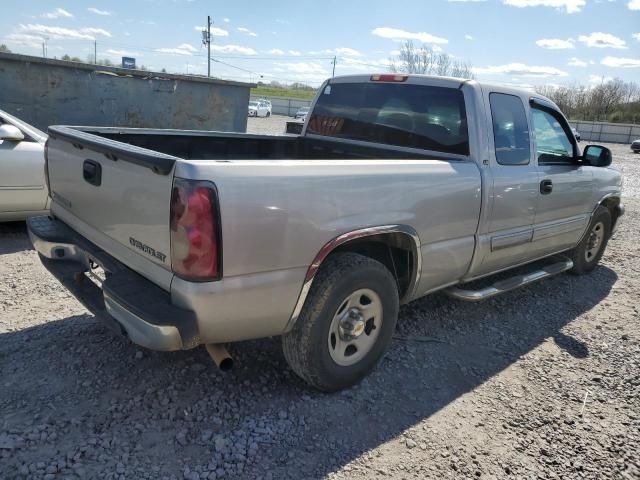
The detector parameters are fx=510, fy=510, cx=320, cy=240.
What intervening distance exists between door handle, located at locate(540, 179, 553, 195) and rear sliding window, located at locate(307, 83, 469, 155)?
3.26 ft

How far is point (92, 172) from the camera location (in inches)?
113

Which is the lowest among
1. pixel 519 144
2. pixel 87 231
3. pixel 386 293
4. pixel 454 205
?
pixel 386 293

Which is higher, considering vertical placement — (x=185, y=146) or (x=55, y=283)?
(x=185, y=146)

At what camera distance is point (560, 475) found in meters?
2.66

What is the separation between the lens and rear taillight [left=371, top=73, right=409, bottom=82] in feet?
13.5

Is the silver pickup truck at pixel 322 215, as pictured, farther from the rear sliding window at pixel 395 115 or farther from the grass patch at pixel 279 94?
the grass patch at pixel 279 94

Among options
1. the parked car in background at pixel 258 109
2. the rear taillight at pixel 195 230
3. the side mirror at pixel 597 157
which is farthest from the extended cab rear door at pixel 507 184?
the parked car in background at pixel 258 109

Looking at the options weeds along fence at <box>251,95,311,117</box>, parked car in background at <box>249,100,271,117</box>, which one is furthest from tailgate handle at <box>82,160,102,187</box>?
weeds along fence at <box>251,95,311,117</box>

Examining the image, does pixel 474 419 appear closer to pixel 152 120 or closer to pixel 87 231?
pixel 87 231

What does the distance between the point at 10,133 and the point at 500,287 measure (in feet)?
16.7

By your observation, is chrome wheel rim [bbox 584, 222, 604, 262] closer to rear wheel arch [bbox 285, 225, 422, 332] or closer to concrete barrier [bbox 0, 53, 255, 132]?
rear wheel arch [bbox 285, 225, 422, 332]

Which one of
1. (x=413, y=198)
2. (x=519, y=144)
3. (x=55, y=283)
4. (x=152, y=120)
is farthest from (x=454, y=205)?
(x=152, y=120)

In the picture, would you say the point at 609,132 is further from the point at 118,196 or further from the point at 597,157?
the point at 118,196

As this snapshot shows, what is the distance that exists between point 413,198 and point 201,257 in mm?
1407
